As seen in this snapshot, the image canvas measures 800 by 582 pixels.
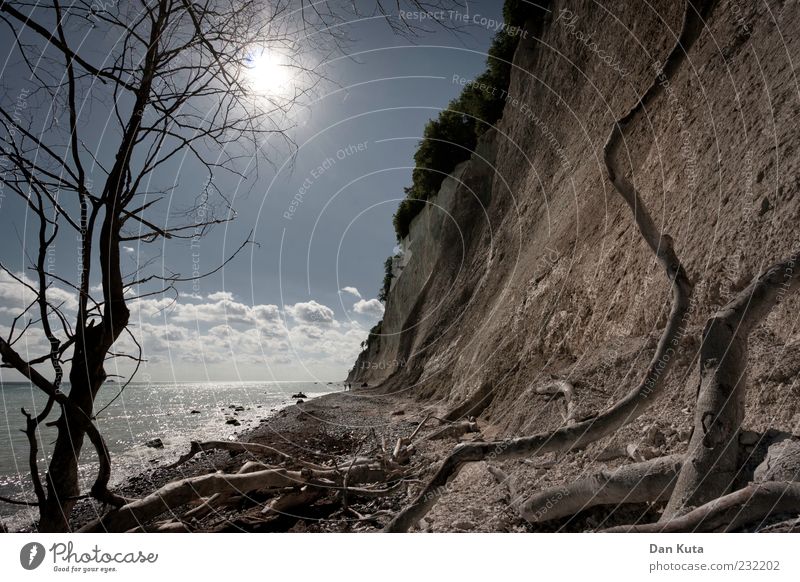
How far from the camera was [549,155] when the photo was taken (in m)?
12.7

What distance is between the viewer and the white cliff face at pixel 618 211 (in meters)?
3.84

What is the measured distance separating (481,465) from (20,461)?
14.6 metres

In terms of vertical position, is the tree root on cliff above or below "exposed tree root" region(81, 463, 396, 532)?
above

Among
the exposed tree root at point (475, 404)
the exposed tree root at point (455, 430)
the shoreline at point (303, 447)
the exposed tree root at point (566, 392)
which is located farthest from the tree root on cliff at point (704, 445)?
the exposed tree root at point (475, 404)

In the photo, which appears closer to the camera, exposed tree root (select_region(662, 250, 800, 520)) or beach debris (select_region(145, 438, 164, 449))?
exposed tree root (select_region(662, 250, 800, 520))

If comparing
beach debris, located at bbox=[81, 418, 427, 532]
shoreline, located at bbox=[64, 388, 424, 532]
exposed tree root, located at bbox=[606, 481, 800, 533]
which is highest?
exposed tree root, located at bbox=[606, 481, 800, 533]

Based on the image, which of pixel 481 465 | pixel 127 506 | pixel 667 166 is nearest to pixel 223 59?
pixel 127 506

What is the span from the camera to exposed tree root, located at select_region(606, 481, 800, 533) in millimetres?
2059

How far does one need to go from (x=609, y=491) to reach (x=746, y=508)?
2.48ft

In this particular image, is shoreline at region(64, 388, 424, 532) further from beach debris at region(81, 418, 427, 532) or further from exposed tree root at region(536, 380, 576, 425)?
exposed tree root at region(536, 380, 576, 425)

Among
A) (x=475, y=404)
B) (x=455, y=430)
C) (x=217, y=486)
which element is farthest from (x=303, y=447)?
(x=217, y=486)

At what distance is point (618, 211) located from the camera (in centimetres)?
705

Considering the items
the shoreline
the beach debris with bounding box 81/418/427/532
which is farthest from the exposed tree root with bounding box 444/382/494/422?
the beach debris with bounding box 81/418/427/532

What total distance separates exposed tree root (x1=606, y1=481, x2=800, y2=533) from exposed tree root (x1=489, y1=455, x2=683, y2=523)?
1.21 ft
